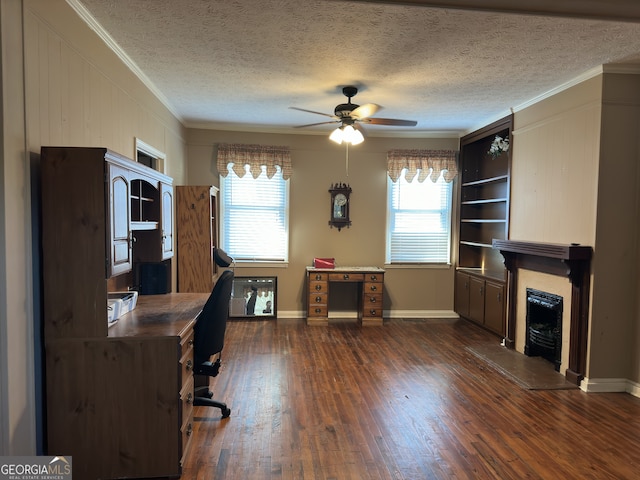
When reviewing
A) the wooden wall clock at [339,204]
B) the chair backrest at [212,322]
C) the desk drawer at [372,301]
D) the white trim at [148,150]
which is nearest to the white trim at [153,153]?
the white trim at [148,150]

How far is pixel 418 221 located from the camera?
5.72m

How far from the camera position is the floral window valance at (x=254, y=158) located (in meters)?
5.29

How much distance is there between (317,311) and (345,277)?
601 millimetres

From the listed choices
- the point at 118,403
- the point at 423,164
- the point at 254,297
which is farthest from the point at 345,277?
the point at 118,403

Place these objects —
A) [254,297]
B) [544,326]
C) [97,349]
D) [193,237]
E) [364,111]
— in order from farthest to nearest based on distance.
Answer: [254,297]
[193,237]
[544,326]
[364,111]
[97,349]

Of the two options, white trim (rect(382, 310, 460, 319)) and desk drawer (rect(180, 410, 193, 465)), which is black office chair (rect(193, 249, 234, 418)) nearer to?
desk drawer (rect(180, 410, 193, 465))

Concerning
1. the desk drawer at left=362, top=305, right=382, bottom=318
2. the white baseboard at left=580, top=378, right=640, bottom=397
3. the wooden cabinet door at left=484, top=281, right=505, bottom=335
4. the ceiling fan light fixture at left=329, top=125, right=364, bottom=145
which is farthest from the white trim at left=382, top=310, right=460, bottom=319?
the ceiling fan light fixture at left=329, top=125, right=364, bottom=145

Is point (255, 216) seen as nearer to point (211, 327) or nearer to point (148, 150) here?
point (148, 150)

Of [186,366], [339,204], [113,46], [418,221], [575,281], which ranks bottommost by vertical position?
[186,366]

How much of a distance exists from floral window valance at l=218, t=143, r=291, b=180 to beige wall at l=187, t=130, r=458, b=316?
13 cm

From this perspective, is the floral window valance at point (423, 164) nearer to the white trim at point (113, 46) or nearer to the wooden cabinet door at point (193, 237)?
the wooden cabinet door at point (193, 237)

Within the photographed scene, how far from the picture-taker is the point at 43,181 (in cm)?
185

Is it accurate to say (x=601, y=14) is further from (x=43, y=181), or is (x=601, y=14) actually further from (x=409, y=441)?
(x=43, y=181)

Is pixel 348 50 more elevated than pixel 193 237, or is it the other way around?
pixel 348 50
